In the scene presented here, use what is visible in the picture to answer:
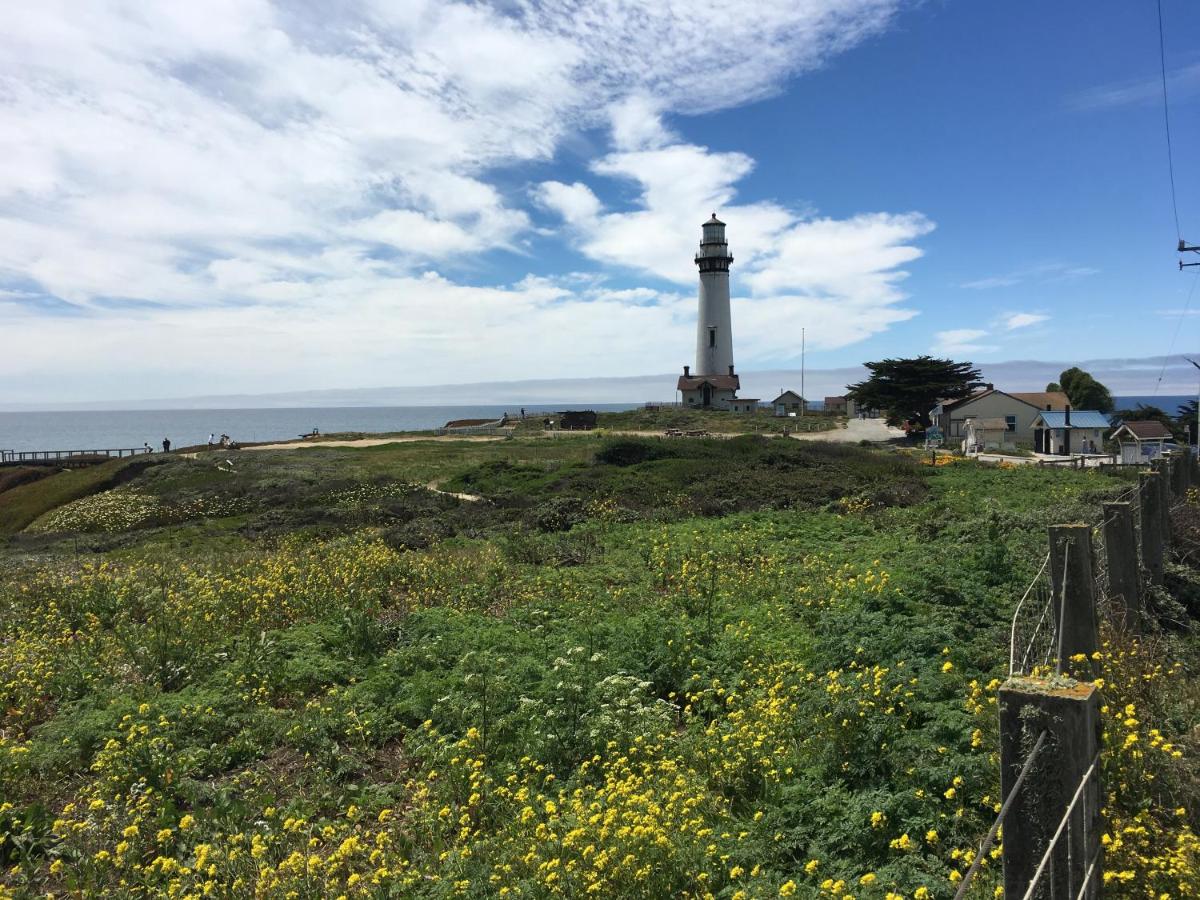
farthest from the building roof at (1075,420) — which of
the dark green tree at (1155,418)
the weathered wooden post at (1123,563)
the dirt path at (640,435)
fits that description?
the weathered wooden post at (1123,563)

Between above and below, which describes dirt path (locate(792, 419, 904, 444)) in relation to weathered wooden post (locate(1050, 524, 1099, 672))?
above

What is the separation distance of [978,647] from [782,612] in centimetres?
324

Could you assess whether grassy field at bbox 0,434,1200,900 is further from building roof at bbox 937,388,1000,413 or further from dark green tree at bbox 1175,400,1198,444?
dark green tree at bbox 1175,400,1198,444

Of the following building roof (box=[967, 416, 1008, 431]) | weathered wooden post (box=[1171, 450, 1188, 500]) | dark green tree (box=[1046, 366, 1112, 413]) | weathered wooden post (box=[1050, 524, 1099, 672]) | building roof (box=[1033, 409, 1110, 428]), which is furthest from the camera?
dark green tree (box=[1046, 366, 1112, 413])

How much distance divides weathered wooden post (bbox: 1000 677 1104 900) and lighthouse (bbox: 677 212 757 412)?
74821mm

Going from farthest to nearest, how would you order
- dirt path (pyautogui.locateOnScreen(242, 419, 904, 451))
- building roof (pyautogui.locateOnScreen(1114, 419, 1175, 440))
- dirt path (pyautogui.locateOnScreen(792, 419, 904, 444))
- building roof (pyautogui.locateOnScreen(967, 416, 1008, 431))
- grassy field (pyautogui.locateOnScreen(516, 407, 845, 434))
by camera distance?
grassy field (pyautogui.locateOnScreen(516, 407, 845, 434)), dirt path (pyautogui.locateOnScreen(792, 419, 904, 444)), dirt path (pyautogui.locateOnScreen(242, 419, 904, 451)), building roof (pyautogui.locateOnScreen(967, 416, 1008, 431)), building roof (pyautogui.locateOnScreen(1114, 419, 1175, 440))

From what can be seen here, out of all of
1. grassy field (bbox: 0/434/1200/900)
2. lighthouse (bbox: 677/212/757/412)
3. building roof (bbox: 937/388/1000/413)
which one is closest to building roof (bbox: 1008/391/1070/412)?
building roof (bbox: 937/388/1000/413)

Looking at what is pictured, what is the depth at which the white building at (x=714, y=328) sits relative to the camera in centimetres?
7531

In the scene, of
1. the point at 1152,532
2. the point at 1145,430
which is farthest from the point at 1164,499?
the point at 1145,430

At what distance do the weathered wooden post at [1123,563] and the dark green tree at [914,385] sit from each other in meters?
52.3

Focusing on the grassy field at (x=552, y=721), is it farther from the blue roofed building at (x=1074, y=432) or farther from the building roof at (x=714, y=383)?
the building roof at (x=714, y=383)

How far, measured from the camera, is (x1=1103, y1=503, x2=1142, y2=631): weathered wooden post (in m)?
6.80

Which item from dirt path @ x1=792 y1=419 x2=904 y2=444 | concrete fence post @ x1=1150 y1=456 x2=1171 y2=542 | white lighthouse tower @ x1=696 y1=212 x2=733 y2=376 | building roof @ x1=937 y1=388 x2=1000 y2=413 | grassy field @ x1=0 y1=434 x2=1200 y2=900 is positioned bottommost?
grassy field @ x1=0 y1=434 x2=1200 y2=900

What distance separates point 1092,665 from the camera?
514 centimetres
